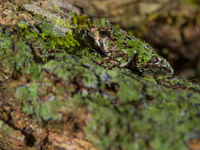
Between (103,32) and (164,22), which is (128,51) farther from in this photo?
(164,22)

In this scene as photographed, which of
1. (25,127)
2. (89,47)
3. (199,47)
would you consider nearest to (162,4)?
(199,47)

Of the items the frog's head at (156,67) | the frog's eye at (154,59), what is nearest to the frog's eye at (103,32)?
the frog's head at (156,67)

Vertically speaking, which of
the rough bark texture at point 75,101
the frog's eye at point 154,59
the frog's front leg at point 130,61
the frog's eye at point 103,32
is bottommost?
the rough bark texture at point 75,101

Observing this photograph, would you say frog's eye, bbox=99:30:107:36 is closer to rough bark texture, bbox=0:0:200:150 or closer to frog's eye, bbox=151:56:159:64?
rough bark texture, bbox=0:0:200:150

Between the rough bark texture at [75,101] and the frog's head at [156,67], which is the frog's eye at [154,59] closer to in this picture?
the frog's head at [156,67]

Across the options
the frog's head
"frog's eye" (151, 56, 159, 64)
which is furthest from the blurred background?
"frog's eye" (151, 56, 159, 64)

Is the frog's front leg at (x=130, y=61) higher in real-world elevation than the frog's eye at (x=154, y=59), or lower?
lower

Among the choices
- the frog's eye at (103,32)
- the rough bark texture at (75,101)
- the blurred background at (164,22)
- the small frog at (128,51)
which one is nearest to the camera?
the rough bark texture at (75,101)
